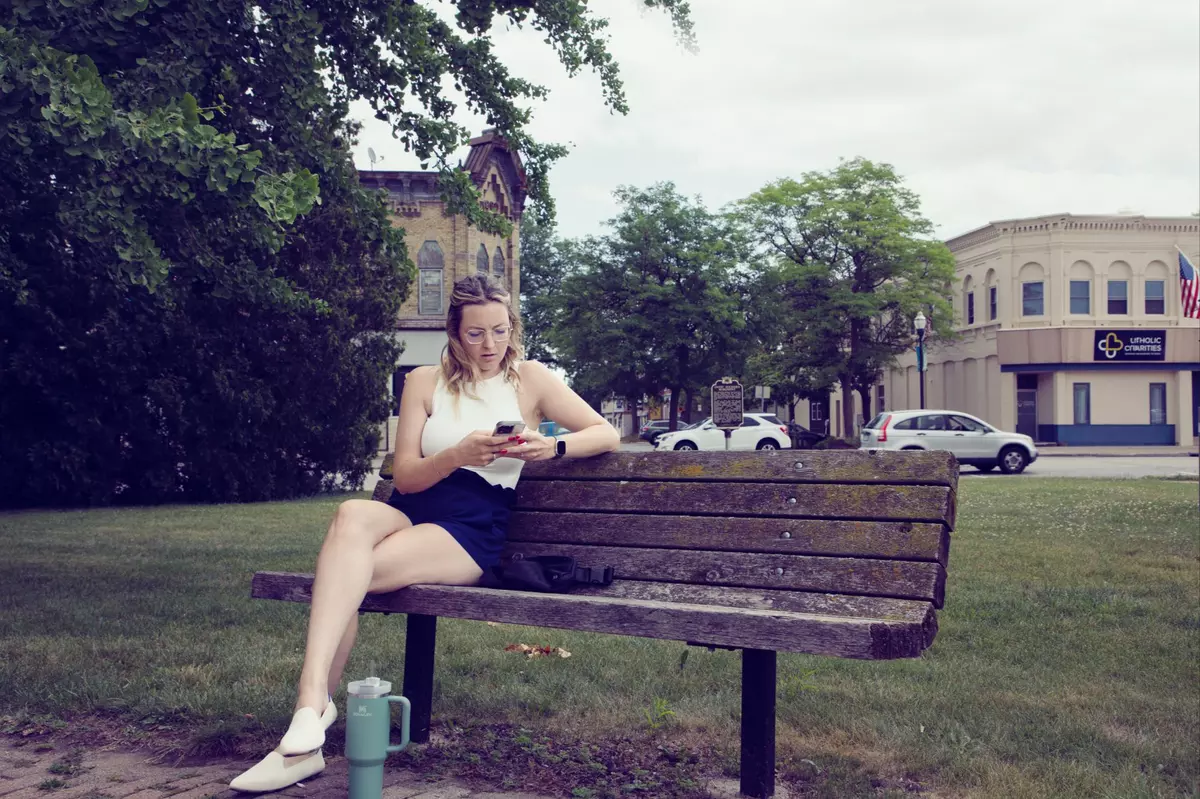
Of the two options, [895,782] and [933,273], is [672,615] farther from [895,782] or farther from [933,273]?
[933,273]

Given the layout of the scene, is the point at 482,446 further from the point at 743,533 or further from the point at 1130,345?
the point at 1130,345

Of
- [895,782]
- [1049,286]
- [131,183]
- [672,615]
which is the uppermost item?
[1049,286]

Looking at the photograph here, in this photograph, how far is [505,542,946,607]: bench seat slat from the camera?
3.43 m

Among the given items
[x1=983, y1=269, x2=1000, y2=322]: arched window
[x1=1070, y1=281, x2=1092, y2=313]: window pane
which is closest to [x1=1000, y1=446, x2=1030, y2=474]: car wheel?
[x1=1070, y1=281, x2=1092, y2=313]: window pane

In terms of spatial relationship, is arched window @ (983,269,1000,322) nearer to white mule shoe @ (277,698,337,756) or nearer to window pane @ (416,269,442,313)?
window pane @ (416,269,442,313)

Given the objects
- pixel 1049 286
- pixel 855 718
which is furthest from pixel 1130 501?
pixel 1049 286

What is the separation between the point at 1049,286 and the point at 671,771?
45326 millimetres

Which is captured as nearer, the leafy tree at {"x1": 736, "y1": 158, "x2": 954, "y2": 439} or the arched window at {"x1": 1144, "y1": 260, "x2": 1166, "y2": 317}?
the leafy tree at {"x1": 736, "y1": 158, "x2": 954, "y2": 439}

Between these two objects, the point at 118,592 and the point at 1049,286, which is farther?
the point at 1049,286

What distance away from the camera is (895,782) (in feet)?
12.4

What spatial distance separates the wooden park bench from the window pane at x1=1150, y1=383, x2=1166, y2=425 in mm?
46257

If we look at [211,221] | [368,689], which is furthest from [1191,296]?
[368,689]

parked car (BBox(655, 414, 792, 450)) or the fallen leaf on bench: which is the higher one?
parked car (BBox(655, 414, 792, 450))

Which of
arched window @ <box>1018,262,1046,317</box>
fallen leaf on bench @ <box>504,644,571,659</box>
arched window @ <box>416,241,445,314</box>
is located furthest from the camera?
arched window @ <box>1018,262,1046,317</box>
